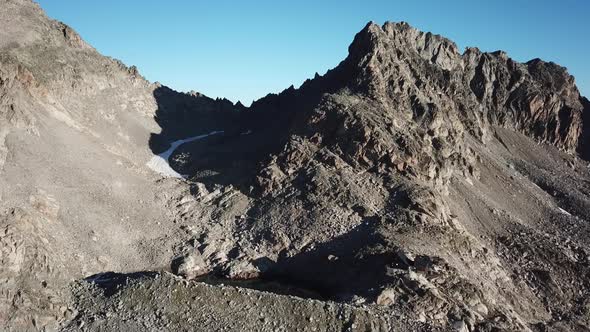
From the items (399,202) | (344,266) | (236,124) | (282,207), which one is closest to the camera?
(344,266)

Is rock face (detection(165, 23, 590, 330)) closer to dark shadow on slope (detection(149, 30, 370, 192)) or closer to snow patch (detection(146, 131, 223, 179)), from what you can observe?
dark shadow on slope (detection(149, 30, 370, 192))

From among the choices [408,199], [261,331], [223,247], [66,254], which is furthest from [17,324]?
[408,199]

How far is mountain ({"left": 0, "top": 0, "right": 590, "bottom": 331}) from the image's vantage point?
3466cm

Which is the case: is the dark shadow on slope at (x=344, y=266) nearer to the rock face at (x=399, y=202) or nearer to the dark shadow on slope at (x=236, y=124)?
the rock face at (x=399, y=202)

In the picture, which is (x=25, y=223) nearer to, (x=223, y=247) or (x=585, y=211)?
(x=223, y=247)

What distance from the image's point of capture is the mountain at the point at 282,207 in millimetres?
34656

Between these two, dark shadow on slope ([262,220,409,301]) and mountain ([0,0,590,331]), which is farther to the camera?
dark shadow on slope ([262,220,409,301])

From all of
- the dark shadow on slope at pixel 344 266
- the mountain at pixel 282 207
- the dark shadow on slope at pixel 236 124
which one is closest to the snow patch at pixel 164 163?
the mountain at pixel 282 207

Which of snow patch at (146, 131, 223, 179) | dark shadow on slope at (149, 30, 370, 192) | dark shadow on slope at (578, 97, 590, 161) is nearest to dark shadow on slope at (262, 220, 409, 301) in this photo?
dark shadow on slope at (149, 30, 370, 192)

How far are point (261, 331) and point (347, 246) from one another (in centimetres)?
1545

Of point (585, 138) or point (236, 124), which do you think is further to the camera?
point (585, 138)

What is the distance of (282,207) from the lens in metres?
51.2

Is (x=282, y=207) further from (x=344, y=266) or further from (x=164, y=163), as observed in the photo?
(x=164, y=163)

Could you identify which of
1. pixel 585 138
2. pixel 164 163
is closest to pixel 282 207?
pixel 164 163
